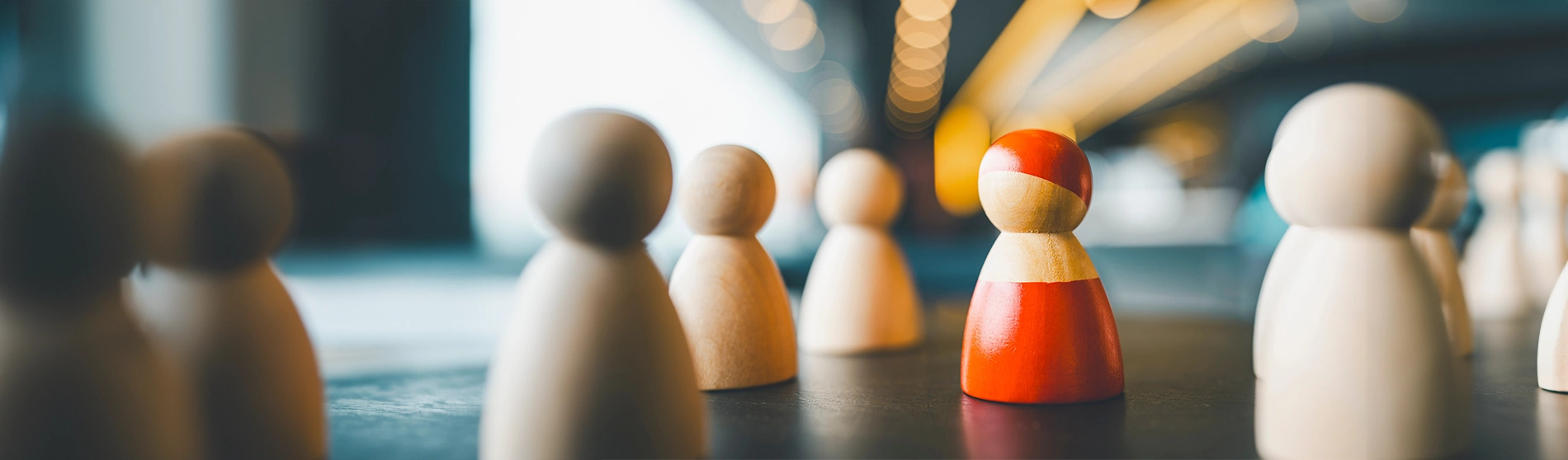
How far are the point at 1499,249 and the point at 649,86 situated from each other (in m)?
2.40

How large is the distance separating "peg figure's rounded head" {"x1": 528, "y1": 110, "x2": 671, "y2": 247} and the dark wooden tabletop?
0.40 ft

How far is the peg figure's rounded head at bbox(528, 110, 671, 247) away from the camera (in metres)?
0.32

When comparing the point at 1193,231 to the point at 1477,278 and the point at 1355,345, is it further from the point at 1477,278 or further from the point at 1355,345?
the point at 1355,345

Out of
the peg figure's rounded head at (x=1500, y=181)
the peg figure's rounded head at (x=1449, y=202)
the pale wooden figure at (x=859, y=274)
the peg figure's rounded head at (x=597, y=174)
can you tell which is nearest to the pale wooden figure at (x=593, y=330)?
the peg figure's rounded head at (x=597, y=174)

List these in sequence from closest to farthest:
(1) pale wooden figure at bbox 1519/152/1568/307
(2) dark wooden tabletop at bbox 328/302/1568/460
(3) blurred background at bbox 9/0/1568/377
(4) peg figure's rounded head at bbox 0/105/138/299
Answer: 1. (4) peg figure's rounded head at bbox 0/105/138/299
2. (2) dark wooden tabletop at bbox 328/302/1568/460
3. (1) pale wooden figure at bbox 1519/152/1568/307
4. (3) blurred background at bbox 9/0/1568/377

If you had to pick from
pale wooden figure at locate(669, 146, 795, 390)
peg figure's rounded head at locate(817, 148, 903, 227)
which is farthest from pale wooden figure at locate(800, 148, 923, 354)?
pale wooden figure at locate(669, 146, 795, 390)

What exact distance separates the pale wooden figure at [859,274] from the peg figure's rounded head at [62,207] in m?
0.51

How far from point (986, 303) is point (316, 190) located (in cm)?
215

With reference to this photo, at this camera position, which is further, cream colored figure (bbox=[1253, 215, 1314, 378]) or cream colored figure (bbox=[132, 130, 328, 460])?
cream colored figure (bbox=[1253, 215, 1314, 378])

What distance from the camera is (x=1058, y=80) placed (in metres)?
5.49

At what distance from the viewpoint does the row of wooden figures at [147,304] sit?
0.26 m

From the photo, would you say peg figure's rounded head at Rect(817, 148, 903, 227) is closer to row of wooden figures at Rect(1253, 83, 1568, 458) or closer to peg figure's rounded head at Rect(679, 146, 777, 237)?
peg figure's rounded head at Rect(679, 146, 777, 237)

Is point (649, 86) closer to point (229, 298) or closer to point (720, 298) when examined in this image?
point (720, 298)

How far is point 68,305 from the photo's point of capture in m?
0.27
